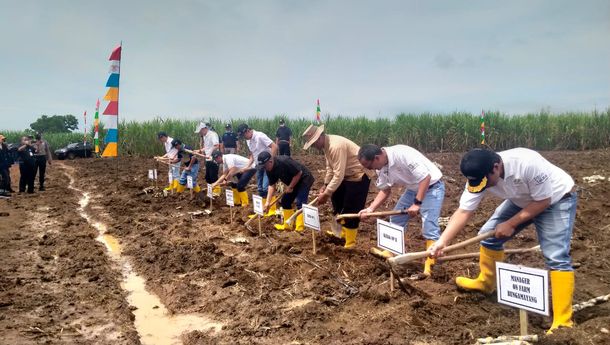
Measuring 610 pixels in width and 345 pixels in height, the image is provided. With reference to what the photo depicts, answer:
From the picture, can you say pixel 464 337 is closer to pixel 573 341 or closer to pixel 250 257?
pixel 573 341

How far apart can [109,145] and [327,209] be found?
6.71 meters

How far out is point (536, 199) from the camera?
3.23 meters

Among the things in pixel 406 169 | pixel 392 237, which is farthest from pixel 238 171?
pixel 392 237

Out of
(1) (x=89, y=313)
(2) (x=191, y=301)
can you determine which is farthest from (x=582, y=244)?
(1) (x=89, y=313)

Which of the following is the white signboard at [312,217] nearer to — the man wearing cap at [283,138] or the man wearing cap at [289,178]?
the man wearing cap at [289,178]

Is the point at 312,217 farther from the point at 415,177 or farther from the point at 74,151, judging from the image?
the point at 74,151

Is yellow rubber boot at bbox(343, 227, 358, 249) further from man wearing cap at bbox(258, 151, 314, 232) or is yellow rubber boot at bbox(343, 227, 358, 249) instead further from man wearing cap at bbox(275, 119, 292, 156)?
man wearing cap at bbox(275, 119, 292, 156)

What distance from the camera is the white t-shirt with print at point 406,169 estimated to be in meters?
4.55

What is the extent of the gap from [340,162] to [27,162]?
10.3 meters

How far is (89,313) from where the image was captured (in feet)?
13.4

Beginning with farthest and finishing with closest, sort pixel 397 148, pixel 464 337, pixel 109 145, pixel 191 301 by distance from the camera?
pixel 109 145 < pixel 397 148 < pixel 191 301 < pixel 464 337

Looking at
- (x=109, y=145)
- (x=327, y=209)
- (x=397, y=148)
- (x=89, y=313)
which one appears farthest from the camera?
(x=109, y=145)

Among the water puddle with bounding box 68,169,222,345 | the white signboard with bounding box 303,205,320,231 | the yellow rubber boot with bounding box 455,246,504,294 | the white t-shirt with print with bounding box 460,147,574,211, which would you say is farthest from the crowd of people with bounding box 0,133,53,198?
the white t-shirt with print with bounding box 460,147,574,211

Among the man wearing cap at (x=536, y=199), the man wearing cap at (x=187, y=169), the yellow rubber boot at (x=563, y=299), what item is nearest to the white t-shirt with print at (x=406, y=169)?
the man wearing cap at (x=536, y=199)
